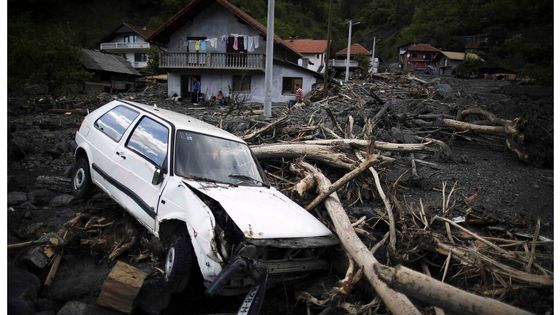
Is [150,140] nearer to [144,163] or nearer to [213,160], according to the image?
[144,163]

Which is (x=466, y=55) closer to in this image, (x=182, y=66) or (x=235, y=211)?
(x=182, y=66)

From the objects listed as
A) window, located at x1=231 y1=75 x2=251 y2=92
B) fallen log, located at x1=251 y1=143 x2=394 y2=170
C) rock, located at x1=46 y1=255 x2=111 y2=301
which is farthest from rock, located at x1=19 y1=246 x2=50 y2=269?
window, located at x1=231 y1=75 x2=251 y2=92

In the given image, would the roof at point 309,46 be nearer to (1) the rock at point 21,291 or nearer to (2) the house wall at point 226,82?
(2) the house wall at point 226,82

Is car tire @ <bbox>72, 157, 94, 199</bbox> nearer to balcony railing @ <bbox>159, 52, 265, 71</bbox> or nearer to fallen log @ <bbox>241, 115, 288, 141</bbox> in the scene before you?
fallen log @ <bbox>241, 115, 288, 141</bbox>

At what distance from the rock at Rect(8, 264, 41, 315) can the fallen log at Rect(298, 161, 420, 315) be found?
2601 mm

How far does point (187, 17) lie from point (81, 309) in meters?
26.1

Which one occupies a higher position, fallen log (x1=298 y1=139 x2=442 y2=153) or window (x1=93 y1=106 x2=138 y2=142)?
window (x1=93 y1=106 x2=138 y2=142)

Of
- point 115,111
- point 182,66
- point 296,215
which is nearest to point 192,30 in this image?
point 182,66

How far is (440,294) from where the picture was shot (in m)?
2.83

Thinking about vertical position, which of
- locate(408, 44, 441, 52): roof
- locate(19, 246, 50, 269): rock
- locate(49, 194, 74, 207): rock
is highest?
locate(408, 44, 441, 52): roof

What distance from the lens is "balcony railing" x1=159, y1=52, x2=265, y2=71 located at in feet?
84.4

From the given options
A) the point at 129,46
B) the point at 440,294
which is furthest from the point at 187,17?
the point at 129,46

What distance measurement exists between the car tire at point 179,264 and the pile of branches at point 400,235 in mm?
1148

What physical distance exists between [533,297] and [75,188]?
220 inches
